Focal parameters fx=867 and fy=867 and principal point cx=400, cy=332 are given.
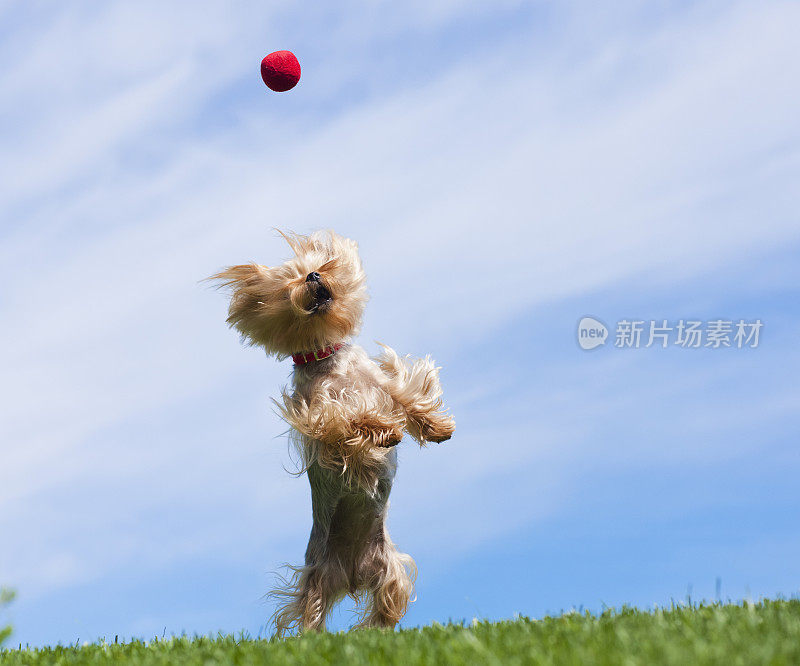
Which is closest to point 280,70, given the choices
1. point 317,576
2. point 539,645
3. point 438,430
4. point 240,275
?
point 240,275

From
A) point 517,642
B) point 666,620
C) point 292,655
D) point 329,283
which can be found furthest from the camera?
point 329,283

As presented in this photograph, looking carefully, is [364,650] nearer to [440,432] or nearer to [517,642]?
[517,642]

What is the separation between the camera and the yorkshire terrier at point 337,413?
5.81 meters

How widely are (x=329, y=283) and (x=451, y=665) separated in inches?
117

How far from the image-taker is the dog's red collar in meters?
6.07

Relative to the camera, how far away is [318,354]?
19.9 feet

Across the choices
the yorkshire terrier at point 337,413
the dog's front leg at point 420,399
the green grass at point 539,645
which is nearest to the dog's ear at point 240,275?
the yorkshire terrier at point 337,413

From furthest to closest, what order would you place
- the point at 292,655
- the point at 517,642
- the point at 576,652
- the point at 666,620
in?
the point at 666,620
the point at 292,655
the point at 517,642
the point at 576,652

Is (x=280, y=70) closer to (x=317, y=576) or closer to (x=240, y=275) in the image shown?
(x=240, y=275)

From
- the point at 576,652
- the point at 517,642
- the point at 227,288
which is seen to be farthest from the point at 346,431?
the point at 576,652

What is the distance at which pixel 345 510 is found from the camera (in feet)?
19.7

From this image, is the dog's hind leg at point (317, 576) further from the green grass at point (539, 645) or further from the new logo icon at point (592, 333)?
the new logo icon at point (592, 333)

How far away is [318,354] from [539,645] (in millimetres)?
2773

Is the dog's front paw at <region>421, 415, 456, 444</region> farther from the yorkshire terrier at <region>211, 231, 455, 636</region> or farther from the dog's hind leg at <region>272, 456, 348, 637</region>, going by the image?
the dog's hind leg at <region>272, 456, 348, 637</region>
